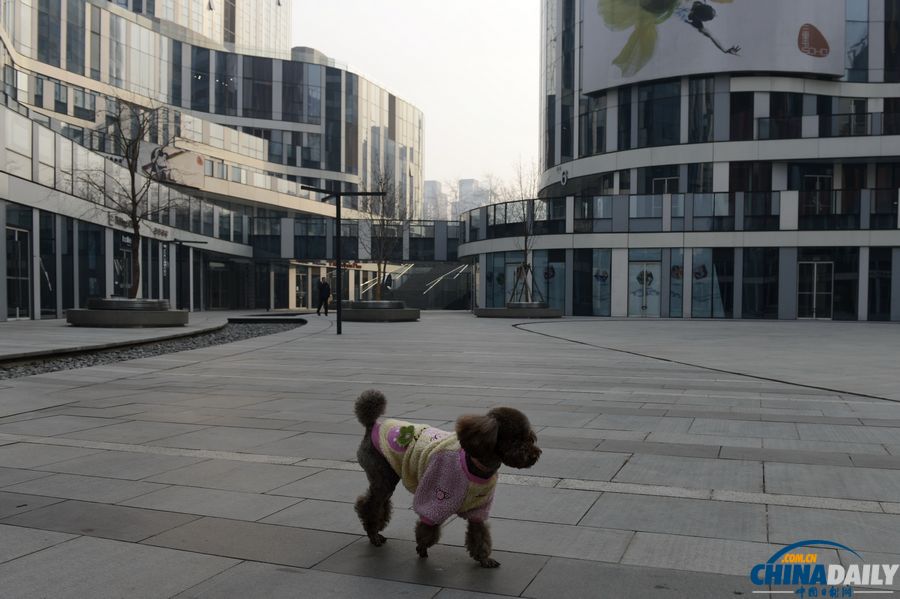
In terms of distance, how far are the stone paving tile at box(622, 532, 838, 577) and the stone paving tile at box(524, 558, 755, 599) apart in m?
0.09

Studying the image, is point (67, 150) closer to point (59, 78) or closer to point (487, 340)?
point (487, 340)

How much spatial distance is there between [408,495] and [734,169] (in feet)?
132

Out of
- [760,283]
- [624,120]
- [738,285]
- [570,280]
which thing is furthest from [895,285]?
[624,120]

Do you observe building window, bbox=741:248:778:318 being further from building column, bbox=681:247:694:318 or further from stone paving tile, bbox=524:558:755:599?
stone paving tile, bbox=524:558:755:599

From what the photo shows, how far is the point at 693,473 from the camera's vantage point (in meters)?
5.91

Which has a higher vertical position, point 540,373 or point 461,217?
point 461,217

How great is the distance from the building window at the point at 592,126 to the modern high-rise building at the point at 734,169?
0.49 feet

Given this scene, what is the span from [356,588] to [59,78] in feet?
185

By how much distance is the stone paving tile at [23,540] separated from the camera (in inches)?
160

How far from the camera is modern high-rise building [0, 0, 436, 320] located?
98.3 ft

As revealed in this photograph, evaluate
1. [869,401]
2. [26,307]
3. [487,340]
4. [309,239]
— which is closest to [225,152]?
[309,239]

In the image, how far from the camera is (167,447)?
6836 mm

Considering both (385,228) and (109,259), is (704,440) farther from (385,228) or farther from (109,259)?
(385,228)

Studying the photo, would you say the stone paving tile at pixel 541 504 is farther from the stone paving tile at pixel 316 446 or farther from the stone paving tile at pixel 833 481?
the stone paving tile at pixel 316 446
